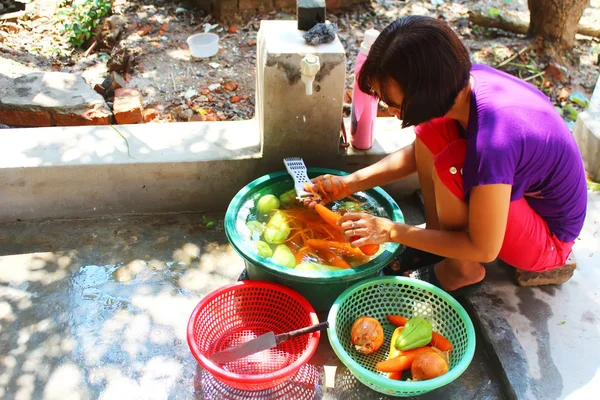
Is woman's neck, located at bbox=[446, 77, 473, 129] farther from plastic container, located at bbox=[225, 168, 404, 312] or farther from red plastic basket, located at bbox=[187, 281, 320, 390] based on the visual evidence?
red plastic basket, located at bbox=[187, 281, 320, 390]

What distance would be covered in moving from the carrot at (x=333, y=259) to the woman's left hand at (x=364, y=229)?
0.27m

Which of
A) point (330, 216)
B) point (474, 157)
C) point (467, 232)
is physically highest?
point (474, 157)

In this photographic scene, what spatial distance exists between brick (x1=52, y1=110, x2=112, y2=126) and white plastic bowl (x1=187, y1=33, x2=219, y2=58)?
4.64 feet

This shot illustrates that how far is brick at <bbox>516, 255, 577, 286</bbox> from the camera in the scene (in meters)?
2.67

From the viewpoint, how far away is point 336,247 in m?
2.69

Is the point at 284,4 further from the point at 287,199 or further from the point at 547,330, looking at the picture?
the point at 547,330

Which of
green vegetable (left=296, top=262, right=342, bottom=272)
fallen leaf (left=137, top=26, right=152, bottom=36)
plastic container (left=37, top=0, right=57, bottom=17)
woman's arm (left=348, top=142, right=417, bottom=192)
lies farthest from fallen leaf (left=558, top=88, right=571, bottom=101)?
plastic container (left=37, top=0, right=57, bottom=17)

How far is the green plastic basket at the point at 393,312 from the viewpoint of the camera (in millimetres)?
2334

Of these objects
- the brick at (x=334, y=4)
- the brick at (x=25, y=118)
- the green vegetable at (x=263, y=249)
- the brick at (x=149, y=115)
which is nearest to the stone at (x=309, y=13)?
the green vegetable at (x=263, y=249)

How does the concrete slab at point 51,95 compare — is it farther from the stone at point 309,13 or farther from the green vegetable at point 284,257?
the green vegetable at point 284,257

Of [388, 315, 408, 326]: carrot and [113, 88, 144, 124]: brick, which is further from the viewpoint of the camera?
[113, 88, 144, 124]: brick

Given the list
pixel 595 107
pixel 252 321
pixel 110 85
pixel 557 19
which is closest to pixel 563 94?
pixel 557 19

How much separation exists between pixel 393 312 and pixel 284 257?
0.61 metres

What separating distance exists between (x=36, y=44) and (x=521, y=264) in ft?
17.7
